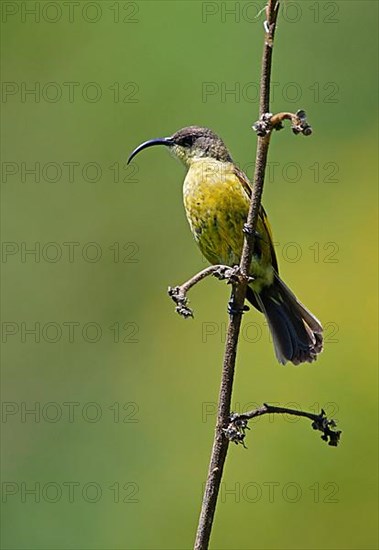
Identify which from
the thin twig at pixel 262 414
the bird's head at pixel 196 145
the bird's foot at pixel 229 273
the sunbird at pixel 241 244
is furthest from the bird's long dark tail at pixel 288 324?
the bird's foot at pixel 229 273

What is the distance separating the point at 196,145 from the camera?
14.3ft

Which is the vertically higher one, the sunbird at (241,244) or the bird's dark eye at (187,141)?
the bird's dark eye at (187,141)

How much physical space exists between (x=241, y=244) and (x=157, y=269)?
309 centimetres

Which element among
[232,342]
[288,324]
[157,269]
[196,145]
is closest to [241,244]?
[288,324]

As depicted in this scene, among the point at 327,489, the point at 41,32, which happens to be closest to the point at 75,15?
the point at 41,32

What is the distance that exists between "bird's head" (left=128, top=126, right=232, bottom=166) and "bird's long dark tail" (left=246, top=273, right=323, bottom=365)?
0.59 m

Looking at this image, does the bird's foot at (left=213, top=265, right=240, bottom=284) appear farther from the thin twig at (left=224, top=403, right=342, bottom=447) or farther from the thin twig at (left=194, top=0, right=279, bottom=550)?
the thin twig at (left=224, top=403, right=342, bottom=447)

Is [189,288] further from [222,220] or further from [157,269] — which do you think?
[157,269]

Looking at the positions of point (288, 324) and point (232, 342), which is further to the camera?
point (288, 324)

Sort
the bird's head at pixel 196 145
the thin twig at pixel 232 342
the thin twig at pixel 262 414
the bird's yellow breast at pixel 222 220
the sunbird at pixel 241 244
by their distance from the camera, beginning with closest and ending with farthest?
the thin twig at pixel 232 342 < the thin twig at pixel 262 414 < the sunbird at pixel 241 244 < the bird's yellow breast at pixel 222 220 < the bird's head at pixel 196 145

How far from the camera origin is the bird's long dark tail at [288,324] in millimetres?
3646

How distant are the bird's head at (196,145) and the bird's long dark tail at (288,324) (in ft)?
1.94

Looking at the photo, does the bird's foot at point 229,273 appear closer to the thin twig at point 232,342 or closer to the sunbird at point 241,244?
the thin twig at point 232,342

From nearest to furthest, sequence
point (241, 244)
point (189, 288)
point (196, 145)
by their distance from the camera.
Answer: point (189, 288) < point (241, 244) < point (196, 145)
